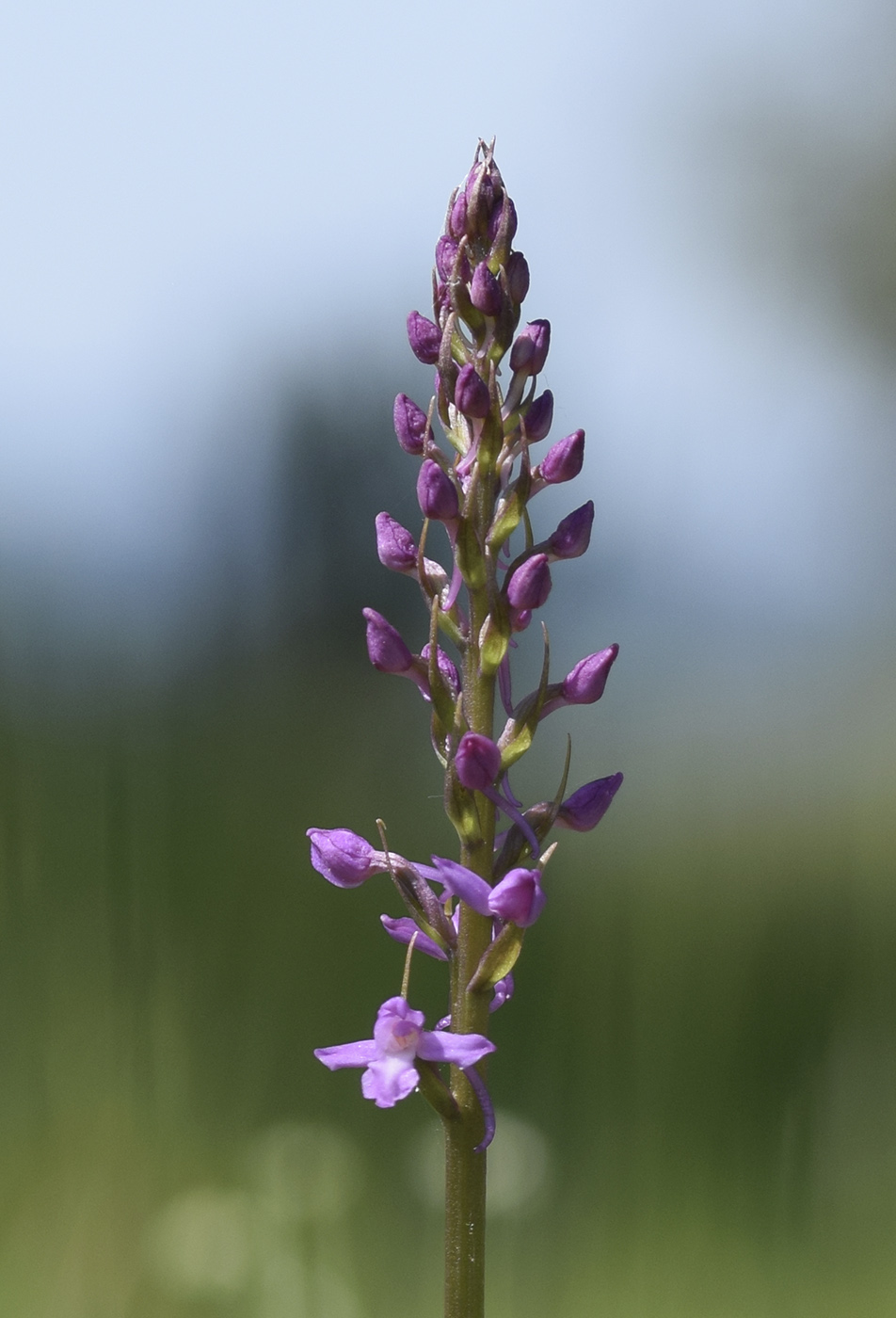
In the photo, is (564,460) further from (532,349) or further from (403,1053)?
(403,1053)

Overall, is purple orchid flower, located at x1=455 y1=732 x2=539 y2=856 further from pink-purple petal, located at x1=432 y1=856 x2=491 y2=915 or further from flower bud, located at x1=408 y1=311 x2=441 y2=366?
flower bud, located at x1=408 y1=311 x2=441 y2=366

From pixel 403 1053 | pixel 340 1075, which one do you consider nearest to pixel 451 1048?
pixel 403 1053

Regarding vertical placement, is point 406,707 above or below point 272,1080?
above

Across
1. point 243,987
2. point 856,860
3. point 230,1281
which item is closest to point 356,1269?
point 230,1281

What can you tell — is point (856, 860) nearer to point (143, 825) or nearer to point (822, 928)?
point (822, 928)

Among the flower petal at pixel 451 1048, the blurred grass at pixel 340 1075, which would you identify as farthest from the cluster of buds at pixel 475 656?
the blurred grass at pixel 340 1075

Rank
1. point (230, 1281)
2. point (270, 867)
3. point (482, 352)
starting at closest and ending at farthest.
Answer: point (482, 352)
point (230, 1281)
point (270, 867)

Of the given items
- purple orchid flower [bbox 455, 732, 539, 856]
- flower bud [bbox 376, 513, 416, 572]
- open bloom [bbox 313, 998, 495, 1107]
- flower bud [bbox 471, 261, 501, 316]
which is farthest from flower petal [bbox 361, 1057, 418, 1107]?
flower bud [bbox 471, 261, 501, 316]
